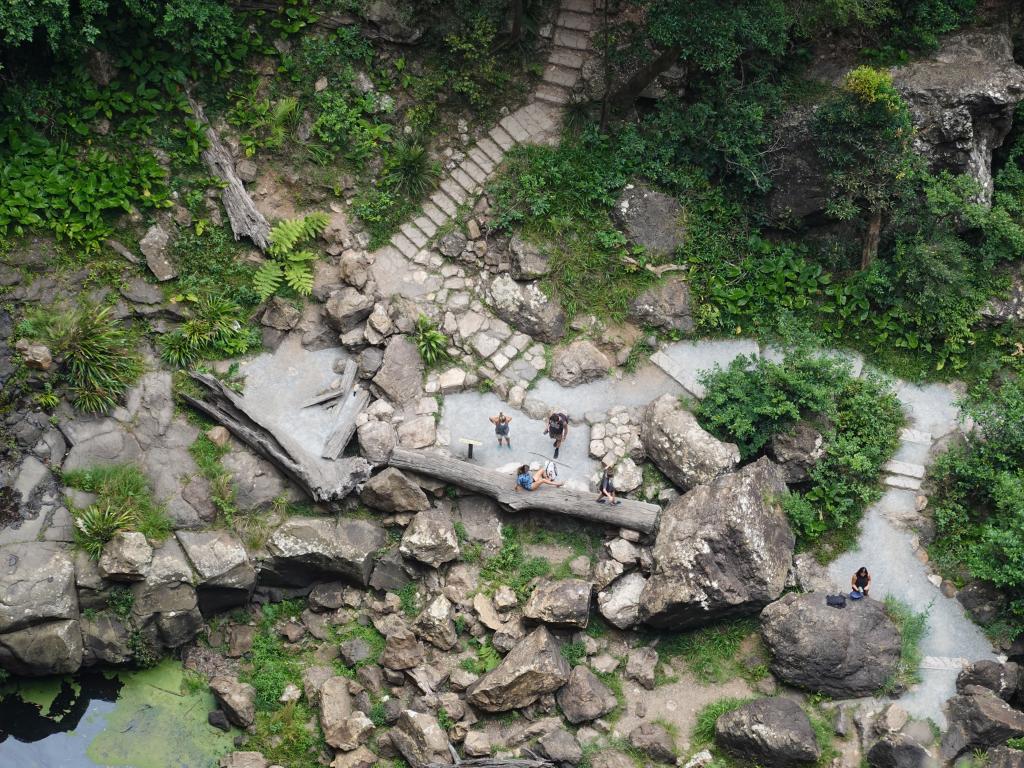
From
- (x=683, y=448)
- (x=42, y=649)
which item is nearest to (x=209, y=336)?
(x=42, y=649)

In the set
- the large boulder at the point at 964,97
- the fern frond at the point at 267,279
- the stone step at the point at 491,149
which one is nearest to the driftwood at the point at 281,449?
the fern frond at the point at 267,279

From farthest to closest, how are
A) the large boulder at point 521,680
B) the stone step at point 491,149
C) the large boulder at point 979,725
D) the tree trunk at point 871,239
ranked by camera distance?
the stone step at point 491,149 < the tree trunk at point 871,239 < the large boulder at point 521,680 < the large boulder at point 979,725

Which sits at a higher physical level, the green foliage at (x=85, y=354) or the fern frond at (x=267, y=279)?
the fern frond at (x=267, y=279)

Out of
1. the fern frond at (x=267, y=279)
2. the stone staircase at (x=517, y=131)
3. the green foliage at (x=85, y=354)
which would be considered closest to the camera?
the green foliage at (x=85, y=354)

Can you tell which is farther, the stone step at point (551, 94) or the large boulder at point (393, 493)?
the stone step at point (551, 94)

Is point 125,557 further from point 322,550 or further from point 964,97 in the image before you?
point 964,97

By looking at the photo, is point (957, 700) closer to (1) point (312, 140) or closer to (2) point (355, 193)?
(2) point (355, 193)

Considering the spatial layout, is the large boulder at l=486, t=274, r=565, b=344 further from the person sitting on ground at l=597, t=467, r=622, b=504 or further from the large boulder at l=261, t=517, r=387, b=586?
the large boulder at l=261, t=517, r=387, b=586

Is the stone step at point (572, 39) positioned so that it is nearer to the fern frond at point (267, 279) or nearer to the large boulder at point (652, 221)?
the large boulder at point (652, 221)
